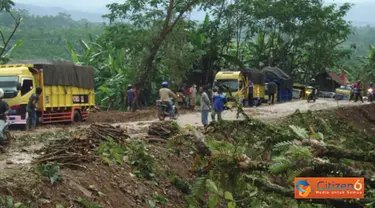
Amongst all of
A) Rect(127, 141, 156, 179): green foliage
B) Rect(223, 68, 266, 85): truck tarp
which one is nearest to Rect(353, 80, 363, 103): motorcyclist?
Rect(223, 68, 266, 85): truck tarp

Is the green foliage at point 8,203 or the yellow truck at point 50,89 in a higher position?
the yellow truck at point 50,89

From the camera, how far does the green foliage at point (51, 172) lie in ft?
28.6

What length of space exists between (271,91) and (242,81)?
831 centimetres

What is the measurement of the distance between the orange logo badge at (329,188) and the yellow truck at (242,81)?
2604 cm

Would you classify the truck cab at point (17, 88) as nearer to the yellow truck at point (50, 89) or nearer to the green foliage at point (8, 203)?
Result: the yellow truck at point (50, 89)

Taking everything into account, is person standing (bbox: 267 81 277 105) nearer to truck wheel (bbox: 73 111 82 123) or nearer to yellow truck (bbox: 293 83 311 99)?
yellow truck (bbox: 293 83 311 99)

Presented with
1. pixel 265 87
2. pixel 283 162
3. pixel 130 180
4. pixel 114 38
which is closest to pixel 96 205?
pixel 130 180

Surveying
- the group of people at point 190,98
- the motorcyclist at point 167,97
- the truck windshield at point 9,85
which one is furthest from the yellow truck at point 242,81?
the truck windshield at point 9,85

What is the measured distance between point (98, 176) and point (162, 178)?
2385 millimetres

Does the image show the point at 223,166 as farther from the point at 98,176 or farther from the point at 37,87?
the point at 37,87

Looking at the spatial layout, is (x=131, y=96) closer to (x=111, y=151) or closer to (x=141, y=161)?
(x=141, y=161)

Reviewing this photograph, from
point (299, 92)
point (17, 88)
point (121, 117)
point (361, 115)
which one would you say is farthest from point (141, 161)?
point (299, 92)

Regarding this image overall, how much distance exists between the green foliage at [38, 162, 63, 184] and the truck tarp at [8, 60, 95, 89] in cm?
1335

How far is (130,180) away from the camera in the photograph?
10.9 m
